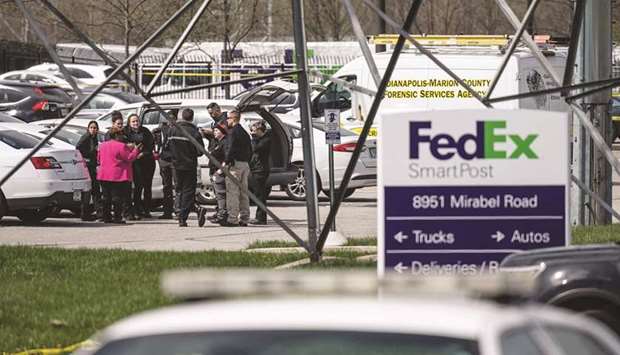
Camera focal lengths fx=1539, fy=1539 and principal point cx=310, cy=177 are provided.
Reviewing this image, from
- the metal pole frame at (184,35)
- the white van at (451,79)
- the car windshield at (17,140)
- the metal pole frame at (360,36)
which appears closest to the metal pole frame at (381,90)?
the metal pole frame at (360,36)

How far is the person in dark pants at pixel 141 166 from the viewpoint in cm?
2342

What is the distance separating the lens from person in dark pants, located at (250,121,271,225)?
901 inches

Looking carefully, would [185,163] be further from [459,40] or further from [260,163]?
[459,40]

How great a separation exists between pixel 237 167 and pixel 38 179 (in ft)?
9.50

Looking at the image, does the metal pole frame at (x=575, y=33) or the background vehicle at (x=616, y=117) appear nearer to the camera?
the metal pole frame at (x=575, y=33)

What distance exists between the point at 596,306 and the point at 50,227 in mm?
14589

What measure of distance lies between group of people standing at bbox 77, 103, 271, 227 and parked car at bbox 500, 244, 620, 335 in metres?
13.0

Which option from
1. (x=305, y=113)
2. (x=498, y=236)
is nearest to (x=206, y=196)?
(x=305, y=113)

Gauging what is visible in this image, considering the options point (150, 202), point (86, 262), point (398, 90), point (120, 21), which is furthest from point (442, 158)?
point (120, 21)

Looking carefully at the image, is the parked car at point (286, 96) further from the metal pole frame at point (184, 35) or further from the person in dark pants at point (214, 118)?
the metal pole frame at point (184, 35)

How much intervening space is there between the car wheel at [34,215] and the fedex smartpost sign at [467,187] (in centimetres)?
1320

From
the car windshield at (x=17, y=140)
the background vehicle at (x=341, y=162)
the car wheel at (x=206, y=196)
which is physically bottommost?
the car wheel at (x=206, y=196)

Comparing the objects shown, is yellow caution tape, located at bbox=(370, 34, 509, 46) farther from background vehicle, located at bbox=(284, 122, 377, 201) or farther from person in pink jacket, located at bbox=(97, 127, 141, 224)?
person in pink jacket, located at bbox=(97, 127, 141, 224)

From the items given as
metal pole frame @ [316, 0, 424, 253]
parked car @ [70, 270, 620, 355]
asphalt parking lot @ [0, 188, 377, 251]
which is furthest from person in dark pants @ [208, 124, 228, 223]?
parked car @ [70, 270, 620, 355]
